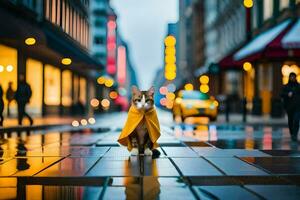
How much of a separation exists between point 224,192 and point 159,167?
88.7 inches

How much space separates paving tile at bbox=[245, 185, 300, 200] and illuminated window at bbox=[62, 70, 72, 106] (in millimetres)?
36812

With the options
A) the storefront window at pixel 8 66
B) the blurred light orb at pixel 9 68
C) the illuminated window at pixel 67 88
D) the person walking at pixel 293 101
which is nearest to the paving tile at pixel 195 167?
the person walking at pixel 293 101

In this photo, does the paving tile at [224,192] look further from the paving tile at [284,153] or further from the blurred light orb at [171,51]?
the blurred light orb at [171,51]

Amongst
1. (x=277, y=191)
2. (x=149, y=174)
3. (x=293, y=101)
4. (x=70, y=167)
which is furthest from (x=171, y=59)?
(x=277, y=191)

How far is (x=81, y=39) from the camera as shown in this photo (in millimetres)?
38875

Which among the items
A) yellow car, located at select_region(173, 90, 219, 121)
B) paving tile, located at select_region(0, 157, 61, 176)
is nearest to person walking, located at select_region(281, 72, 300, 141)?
paving tile, located at select_region(0, 157, 61, 176)

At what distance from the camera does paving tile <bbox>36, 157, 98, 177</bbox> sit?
6.97 m

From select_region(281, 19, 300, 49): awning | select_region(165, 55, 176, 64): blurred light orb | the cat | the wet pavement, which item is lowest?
the wet pavement

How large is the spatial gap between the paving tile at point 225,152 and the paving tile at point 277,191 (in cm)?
359

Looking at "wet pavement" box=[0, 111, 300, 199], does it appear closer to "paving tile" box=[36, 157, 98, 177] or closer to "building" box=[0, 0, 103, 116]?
"paving tile" box=[36, 157, 98, 177]

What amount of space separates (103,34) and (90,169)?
9028 cm

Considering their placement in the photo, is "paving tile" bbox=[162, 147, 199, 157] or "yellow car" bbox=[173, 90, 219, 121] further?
"yellow car" bbox=[173, 90, 219, 121]

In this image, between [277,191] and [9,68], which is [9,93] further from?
[277,191]

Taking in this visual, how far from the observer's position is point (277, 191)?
18.6ft
